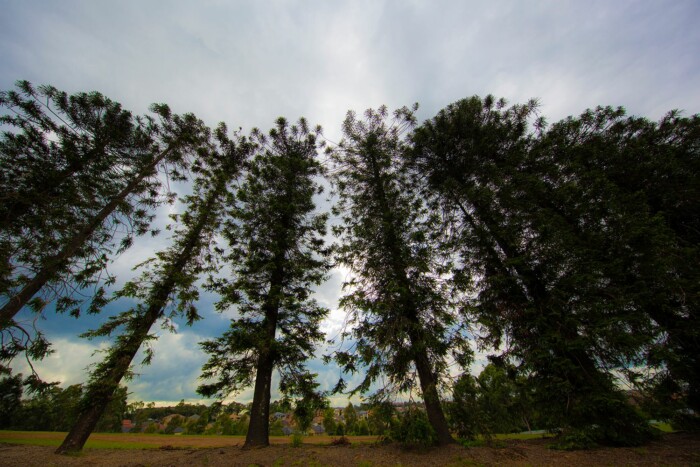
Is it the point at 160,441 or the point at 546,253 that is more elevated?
the point at 546,253

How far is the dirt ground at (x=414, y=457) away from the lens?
5871 mm

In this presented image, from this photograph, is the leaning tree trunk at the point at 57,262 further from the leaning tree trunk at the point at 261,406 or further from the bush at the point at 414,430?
the bush at the point at 414,430

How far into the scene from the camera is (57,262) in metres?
9.07

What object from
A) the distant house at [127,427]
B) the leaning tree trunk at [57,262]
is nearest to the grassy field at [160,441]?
the leaning tree trunk at [57,262]

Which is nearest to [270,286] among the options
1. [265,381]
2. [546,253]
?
[265,381]

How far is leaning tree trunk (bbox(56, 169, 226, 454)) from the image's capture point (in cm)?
906

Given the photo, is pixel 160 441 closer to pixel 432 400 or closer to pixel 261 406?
pixel 261 406

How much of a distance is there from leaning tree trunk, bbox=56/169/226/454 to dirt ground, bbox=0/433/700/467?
2.10ft

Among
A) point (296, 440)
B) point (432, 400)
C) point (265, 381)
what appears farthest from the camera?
point (265, 381)

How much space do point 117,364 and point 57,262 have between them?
4.15 metres

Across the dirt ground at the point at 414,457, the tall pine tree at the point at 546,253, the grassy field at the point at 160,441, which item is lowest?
the dirt ground at the point at 414,457

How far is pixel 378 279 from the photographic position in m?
10.0

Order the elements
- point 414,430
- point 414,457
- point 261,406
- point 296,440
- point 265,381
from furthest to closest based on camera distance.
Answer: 1. point 265,381
2. point 261,406
3. point 296,440
4. point 414,430
5. point 414,457

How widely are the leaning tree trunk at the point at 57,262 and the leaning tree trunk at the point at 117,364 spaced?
2.99 meters
